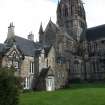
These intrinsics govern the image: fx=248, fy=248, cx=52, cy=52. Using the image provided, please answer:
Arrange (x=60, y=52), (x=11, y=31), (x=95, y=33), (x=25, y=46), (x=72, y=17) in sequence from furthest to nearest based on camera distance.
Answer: (x=72, y=17)
(x=95, y=33)
(x=60, y=52)
(x=11, y=31)
(x=25, y=46)

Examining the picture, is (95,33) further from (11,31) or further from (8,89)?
(8,89)

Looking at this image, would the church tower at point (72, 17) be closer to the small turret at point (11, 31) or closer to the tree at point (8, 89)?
the small turret at point (11, 31)

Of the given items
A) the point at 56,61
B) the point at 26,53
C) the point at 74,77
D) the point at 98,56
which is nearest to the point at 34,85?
the point at 26,53

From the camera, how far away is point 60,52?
237 feet

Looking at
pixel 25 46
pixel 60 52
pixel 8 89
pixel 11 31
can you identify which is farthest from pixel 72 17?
pixel 8 89

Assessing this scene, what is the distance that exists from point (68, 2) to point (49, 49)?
1562 inches

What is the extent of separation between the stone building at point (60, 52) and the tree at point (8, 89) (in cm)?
1092

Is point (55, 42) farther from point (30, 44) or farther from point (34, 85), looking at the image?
point (34, 85)

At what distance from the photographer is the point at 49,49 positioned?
55812 mm

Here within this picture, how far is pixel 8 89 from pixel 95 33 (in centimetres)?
6446

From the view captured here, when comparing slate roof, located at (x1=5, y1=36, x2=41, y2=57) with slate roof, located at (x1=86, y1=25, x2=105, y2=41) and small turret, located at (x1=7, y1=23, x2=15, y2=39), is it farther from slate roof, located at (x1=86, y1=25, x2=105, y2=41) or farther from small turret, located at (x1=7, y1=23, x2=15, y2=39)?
slate roof, located at (x1=86, y1=25, x2=105, y2=41)

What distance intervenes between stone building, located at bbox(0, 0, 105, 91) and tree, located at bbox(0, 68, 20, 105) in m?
10.9

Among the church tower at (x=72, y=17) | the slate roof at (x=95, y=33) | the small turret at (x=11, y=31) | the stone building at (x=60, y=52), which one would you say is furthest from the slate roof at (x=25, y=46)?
the church tower at (x=72, y=17)

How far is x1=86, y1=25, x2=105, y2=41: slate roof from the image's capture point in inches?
3128
